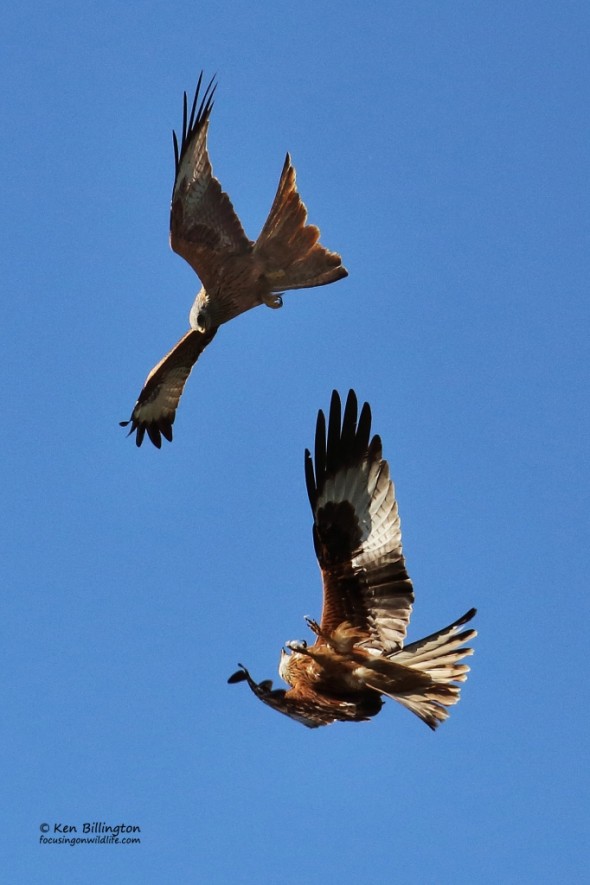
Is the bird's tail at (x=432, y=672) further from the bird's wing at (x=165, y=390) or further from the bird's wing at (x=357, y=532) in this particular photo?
the bird's wing at (x=165, y=390)

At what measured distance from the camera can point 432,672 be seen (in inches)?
316

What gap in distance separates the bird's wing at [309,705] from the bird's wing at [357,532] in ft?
1.14

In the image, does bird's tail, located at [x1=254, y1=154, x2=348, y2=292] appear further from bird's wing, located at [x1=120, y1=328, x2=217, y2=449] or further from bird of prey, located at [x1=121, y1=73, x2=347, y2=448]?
bird's wing, located at [x1=120, y1=328, x2=217, y2=449]

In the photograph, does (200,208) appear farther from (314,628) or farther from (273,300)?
(314,628)

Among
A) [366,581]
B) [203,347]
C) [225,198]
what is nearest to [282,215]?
[225,198]

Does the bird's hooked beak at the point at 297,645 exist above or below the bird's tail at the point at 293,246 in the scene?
below

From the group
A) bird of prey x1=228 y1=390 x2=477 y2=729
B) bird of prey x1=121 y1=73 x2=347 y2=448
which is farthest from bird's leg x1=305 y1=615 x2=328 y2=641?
bird of prey x1=121 y1=73 x2=347 y2=448

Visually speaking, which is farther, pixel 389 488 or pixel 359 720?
pixel 389 488

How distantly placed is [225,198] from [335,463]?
270 centimetres

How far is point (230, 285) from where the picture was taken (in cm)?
1031

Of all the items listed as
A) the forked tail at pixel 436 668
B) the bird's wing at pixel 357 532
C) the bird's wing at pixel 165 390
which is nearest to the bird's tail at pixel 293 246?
the bird's wing at pixel 165 390

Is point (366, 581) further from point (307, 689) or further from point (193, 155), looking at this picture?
point (193, 155)

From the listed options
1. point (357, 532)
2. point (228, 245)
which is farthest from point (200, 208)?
point (357, 532)

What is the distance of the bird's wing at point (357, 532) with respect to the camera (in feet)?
26.4
